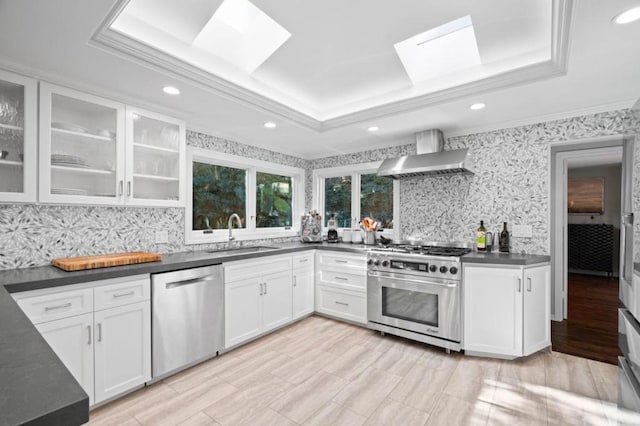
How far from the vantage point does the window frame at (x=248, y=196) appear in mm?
3277

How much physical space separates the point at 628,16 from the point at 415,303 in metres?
2.48

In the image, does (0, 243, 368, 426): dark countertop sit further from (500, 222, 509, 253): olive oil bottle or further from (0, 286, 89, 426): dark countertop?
(500, 222, 509, 253): olive oil bottle

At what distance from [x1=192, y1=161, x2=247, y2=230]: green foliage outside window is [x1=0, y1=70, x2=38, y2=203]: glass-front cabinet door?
57.7 inches

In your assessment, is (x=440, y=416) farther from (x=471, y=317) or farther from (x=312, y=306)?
(x=312, y=306)

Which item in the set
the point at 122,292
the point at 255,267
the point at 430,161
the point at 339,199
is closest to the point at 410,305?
the point at 430,161

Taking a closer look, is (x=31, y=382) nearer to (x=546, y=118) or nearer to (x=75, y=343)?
(x=75, y=343)

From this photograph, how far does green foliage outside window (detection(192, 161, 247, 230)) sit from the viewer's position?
345cm

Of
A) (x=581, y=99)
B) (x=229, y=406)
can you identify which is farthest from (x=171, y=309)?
(x=581, y=99)

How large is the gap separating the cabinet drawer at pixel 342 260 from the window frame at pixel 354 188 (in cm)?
72

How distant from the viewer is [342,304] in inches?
144

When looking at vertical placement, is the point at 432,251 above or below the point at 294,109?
below

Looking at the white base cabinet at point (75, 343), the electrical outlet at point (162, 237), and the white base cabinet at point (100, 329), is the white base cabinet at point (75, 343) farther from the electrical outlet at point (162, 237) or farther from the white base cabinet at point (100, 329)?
the electrical outlet at point (162, 237)

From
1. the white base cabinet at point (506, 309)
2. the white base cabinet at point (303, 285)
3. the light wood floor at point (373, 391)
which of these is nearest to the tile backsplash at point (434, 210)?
the white base cabinet at point (506, 309)

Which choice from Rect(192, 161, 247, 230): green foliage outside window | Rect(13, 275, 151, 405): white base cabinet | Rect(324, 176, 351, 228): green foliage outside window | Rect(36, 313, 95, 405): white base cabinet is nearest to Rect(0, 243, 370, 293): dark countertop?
Rect(13, 275, 151, 405): white base cabinet
